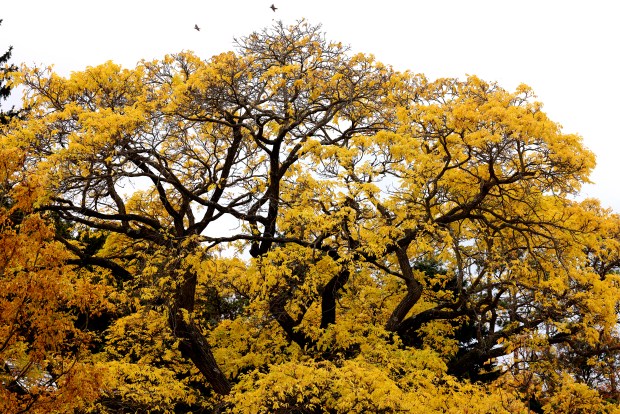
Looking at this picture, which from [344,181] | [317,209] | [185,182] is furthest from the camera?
[185,182]

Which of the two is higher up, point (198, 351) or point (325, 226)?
point (325, 226)

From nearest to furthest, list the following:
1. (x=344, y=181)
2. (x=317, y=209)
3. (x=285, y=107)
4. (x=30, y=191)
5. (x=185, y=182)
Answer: (x=30, y=191), (x=344, y=181), (x=317, y=209), (x=285, y=107), (x=185, y=182)

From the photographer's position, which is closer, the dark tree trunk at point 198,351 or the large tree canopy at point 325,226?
the large tree canopy at point 325,226

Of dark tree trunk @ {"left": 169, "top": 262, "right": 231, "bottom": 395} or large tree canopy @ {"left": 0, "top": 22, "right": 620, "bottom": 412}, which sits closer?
large tree canopy @ {"left": 0, "top": 22, "right": 620, "bottom": 412}

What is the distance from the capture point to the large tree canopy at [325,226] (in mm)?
9516

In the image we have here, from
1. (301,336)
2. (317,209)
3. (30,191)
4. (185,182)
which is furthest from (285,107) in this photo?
(30,191)

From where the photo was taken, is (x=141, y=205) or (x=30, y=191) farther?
(x=141, y=205)

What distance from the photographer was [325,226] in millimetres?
9602

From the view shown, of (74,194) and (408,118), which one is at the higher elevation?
(408,118)

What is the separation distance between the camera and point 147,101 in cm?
1141

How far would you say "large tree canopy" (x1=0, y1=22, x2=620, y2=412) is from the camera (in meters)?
9.52

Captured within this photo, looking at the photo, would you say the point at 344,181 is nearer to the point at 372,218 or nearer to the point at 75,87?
the point at 372,218

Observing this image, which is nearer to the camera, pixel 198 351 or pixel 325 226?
pixel 325 226

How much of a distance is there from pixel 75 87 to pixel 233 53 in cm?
305
